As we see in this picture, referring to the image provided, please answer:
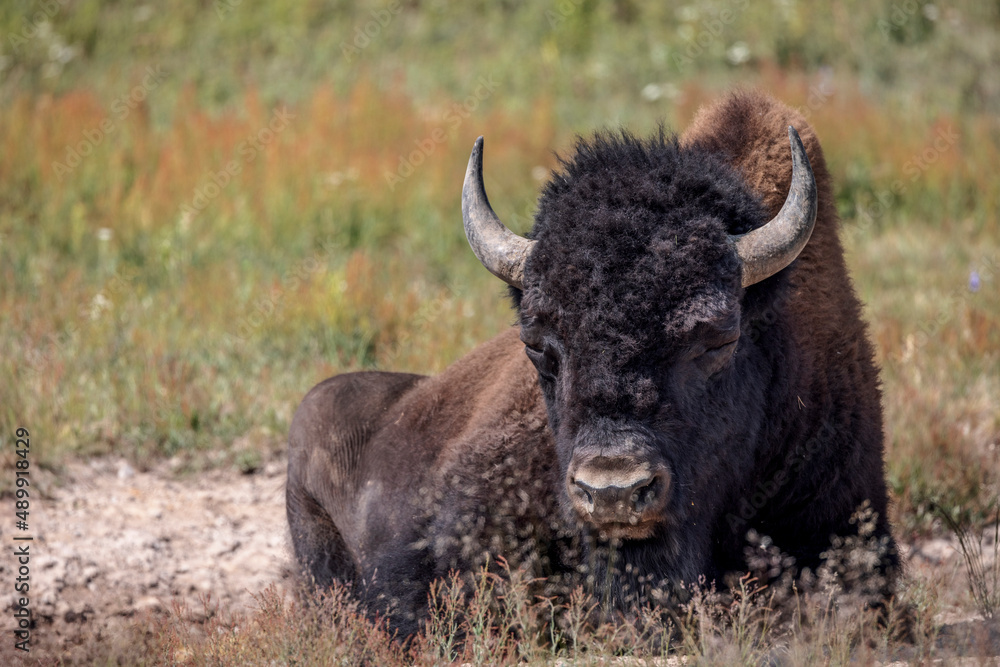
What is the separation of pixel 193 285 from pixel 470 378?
13.9 ft

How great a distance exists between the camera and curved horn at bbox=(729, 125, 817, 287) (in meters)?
3.54

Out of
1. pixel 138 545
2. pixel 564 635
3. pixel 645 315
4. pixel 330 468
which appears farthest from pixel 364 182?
pixel 645 315

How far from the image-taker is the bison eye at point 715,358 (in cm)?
351

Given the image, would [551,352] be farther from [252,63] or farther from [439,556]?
[252,63]

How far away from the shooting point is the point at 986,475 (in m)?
5.75

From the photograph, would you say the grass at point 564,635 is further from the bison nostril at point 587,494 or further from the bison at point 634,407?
the bison nostril at point 587,494

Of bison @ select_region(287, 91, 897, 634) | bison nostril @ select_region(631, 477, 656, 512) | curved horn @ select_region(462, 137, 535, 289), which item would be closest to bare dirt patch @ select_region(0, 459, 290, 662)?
bison @ select_region(287, 91, 897, 634)

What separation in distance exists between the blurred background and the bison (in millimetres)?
889

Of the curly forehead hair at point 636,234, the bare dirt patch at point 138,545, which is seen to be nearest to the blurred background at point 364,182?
the bare dirt patch at point 138,545

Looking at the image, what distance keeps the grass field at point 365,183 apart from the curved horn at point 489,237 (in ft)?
9.46

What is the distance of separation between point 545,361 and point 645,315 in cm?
48

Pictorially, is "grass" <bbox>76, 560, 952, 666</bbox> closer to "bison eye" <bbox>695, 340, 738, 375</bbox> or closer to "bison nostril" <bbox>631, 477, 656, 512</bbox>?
"bison nostril" <bbox>631, 477, 656, 512</bbox>

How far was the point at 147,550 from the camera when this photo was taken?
5.24m

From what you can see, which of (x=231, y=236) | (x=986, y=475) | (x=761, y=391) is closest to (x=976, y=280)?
(x=986, y=475)
